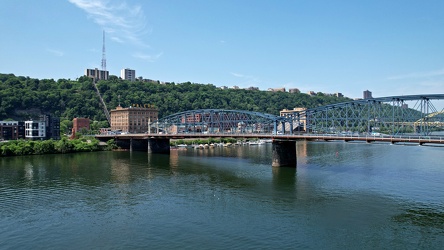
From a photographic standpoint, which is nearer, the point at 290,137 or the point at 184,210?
the point at 184,210

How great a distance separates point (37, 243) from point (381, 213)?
28094 millimetres

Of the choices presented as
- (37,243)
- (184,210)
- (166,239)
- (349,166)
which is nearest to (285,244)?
(166,239)

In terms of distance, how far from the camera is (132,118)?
493 feet

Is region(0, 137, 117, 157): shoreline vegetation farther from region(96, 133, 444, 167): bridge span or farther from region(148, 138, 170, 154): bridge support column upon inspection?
region(148, 138, 170, 154): bridge support column

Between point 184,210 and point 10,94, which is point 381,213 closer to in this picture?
point 184,210

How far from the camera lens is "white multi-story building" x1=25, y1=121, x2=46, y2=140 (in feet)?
345

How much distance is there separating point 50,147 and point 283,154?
5855 centimetres

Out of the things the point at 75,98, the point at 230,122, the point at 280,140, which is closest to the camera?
the point at 280,140

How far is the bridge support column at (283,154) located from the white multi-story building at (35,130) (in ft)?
248

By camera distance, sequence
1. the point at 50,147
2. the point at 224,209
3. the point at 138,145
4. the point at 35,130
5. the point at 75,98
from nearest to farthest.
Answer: the point at 224,209 → the point at 50,147 → the point at 138,145 → the point at 35,130 → the point at 75,98

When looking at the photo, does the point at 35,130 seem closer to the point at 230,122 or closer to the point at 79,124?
the point at 79,124

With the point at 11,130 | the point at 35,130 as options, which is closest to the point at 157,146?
the point at 35,130

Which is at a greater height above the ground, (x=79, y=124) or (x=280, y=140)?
(x=79, y=124)

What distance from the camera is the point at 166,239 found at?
26625 millimetres
